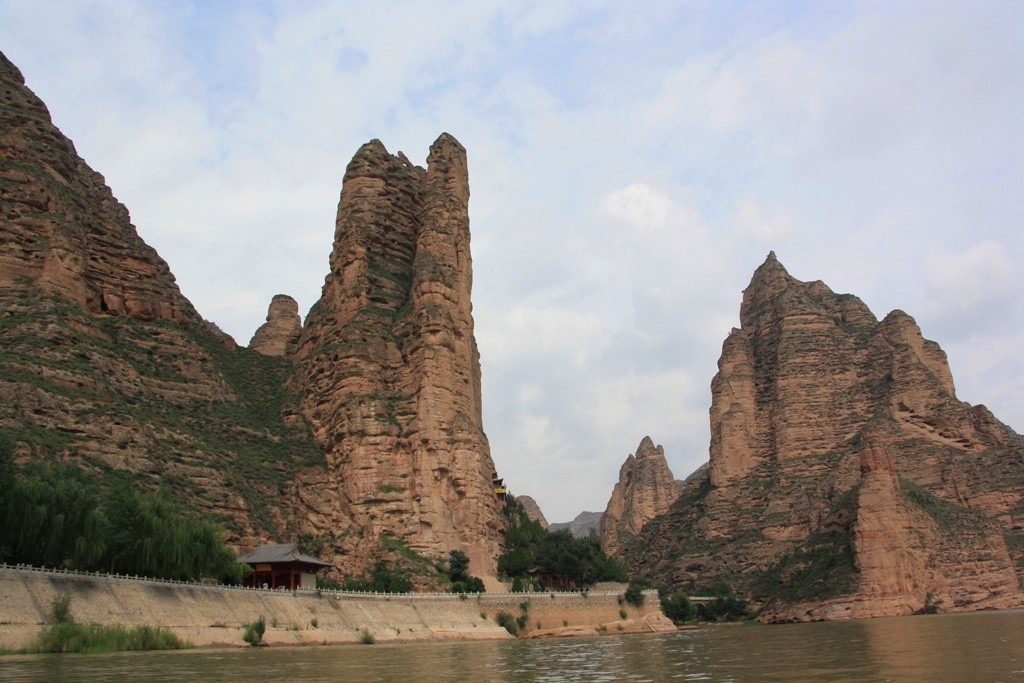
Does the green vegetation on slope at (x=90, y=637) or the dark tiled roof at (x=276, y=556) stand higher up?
the dark tiled roof at (x=276, y=556)

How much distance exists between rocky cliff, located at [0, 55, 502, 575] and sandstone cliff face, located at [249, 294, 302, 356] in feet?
91.6

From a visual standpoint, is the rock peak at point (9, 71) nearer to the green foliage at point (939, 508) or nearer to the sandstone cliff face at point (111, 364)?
the sandstone cliff face at point (111, 364)

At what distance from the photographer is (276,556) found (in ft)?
Result: 208

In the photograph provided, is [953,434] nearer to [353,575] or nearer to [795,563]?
[795,563]

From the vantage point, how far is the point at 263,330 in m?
135

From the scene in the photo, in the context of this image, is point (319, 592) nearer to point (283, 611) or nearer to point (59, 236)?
point (283, 611)

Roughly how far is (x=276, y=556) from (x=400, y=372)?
29.1m

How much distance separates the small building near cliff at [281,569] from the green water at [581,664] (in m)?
17.8

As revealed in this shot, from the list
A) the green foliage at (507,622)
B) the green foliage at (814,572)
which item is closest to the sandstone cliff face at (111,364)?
the green foliage at (507,622)

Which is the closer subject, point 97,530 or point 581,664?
point 581,664

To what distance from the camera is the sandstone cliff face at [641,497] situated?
598 feet

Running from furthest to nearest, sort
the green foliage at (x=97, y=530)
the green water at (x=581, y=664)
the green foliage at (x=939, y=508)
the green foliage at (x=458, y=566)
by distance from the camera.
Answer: the green foliage at (x=939, y=508), the green foliage at (x=458, y=566), the green foliage at (x=97, y=530), the green water at (x=581, y=664)

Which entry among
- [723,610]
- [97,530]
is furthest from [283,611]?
[723,610]

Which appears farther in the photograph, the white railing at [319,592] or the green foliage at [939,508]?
the green foliage at [939,508]
